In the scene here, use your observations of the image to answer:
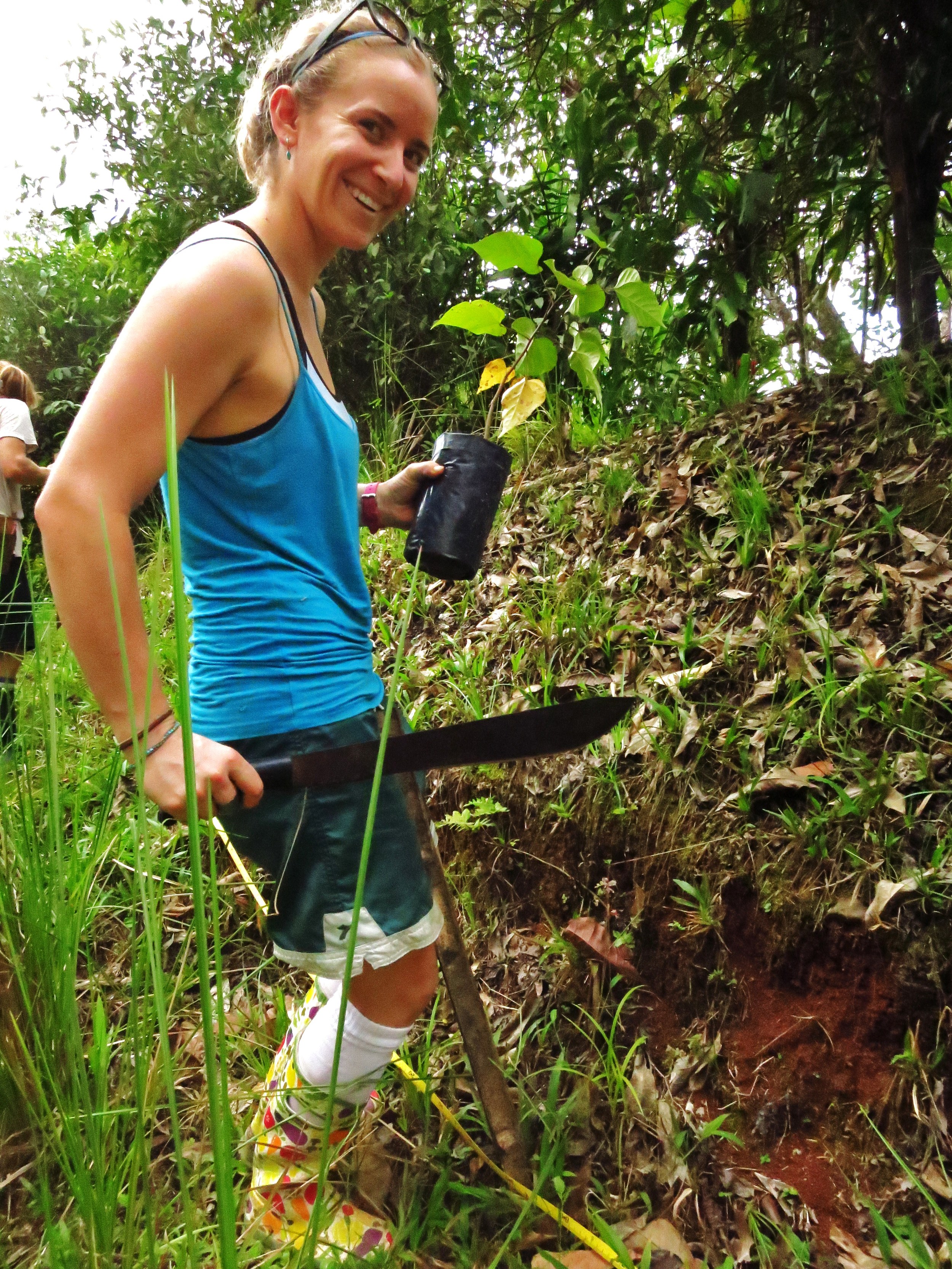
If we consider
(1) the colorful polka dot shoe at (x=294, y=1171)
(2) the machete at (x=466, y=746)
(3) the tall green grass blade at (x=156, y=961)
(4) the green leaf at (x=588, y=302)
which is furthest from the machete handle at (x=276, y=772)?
(4) the green leaf at (x=588, y=302)

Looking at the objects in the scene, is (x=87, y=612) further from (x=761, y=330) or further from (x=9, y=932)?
(x=761, y=330)

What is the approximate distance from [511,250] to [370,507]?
67cm

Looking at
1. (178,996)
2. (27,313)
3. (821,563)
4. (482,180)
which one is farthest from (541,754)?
(27,313)

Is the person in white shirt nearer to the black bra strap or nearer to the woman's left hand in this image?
the woman's left hand

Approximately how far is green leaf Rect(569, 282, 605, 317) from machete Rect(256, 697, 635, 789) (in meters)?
1.11

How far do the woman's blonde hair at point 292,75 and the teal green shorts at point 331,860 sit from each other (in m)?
0.97

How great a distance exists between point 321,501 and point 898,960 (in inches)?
55.6

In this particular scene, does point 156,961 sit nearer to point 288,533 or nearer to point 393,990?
point 288,533

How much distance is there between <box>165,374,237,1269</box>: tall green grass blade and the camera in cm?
52

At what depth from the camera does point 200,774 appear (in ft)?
3.21

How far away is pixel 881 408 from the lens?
2557 millimetres

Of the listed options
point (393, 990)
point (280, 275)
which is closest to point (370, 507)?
point (280, 275)

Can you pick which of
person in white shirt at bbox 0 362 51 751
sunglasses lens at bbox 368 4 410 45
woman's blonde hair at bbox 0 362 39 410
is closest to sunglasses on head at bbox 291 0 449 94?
sunglasses lens at bbox 368 4 410 45

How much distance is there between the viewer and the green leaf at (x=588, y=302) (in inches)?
71.3
